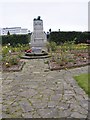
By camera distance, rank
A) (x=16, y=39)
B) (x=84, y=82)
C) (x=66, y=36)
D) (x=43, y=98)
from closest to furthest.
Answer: (x=43, y=98)
(x=84, y=82)
(x=16, y=39)
(x=66, y=36)

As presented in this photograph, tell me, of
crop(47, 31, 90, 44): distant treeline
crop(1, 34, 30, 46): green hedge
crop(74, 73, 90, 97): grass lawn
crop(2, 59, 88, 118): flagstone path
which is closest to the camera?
crop(2, 59, 88, 118): flagstone path

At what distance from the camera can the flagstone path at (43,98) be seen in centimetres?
425

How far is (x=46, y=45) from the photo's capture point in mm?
17109

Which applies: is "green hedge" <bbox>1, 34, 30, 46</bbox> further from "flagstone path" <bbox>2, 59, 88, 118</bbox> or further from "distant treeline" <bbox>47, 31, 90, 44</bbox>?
"flagstone path" <bbox>2, 59, 88, 118</bbox>

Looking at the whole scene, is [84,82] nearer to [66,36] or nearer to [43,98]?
[43,98]

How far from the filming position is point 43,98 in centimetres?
516

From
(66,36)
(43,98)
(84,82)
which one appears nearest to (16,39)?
(66,36)

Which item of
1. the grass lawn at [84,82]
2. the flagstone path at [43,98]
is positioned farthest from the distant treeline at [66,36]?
the grass lawn at [84,82]

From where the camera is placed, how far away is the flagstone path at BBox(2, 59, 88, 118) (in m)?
4.25

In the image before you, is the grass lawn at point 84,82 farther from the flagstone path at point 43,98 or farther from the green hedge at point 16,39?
the green hedge at point 16,39

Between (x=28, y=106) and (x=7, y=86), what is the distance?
182cm

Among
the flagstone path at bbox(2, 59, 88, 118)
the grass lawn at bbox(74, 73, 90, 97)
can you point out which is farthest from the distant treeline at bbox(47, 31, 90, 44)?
the grass lawn at bbox(74, 73, 90, 97)

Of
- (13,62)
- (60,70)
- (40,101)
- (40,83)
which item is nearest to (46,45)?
(13,62)

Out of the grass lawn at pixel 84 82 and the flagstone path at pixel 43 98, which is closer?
the flagstone path at pixel 43 98
